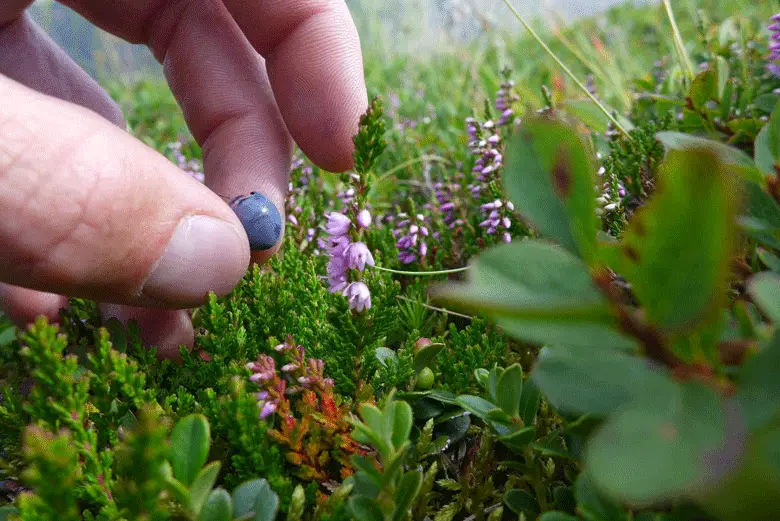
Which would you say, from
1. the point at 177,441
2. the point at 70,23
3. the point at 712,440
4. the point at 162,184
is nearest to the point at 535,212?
the point at 712,440

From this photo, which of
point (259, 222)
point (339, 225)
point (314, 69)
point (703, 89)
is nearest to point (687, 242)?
point (339, 225)

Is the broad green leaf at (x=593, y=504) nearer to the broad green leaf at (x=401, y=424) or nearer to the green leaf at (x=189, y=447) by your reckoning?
the broad green leaf at (x=401, y=424)

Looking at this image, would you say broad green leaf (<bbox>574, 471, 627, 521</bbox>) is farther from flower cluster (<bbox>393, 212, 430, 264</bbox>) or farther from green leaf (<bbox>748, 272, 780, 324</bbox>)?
flower cluster (<bbox>393, 212, 430, 264</bbox>)

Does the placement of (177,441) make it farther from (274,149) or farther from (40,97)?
(274,149)

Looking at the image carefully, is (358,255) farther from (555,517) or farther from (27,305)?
(27,305)

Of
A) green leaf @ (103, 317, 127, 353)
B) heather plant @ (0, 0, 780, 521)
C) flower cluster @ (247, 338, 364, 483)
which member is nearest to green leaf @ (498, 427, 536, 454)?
heather plant @ (0, 0, 780, 521)

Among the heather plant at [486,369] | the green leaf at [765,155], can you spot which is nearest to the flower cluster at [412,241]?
the heather plant at [486,369]
